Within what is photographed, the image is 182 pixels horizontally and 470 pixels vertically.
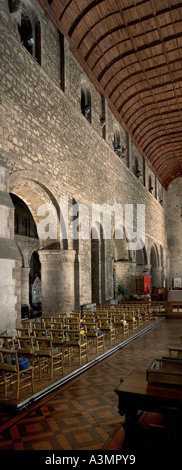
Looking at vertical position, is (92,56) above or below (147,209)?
above

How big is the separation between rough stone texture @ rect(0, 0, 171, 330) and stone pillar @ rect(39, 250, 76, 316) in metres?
0.03

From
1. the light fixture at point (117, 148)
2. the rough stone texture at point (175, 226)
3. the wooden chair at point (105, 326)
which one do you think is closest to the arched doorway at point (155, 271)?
the rough stone texture at point (175, 226)

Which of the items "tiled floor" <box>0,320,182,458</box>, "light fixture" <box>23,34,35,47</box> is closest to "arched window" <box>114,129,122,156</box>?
"light fixture" <box>23,34,35,47</box>

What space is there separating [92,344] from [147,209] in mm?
16800

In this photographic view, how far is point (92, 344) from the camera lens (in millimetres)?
8570

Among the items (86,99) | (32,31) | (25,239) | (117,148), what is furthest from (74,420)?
(117,148)

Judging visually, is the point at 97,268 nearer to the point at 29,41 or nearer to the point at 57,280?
the point at 57,280

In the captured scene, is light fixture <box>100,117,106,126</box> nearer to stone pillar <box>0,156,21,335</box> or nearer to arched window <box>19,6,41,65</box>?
arched window <box>19,6,41,65</box>

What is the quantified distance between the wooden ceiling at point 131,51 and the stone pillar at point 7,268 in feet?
22.6

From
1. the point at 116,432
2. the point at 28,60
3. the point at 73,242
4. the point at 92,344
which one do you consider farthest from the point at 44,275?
the point at 116,432

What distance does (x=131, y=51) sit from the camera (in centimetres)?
1444

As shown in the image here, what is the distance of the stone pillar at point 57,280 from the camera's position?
11.7 m
